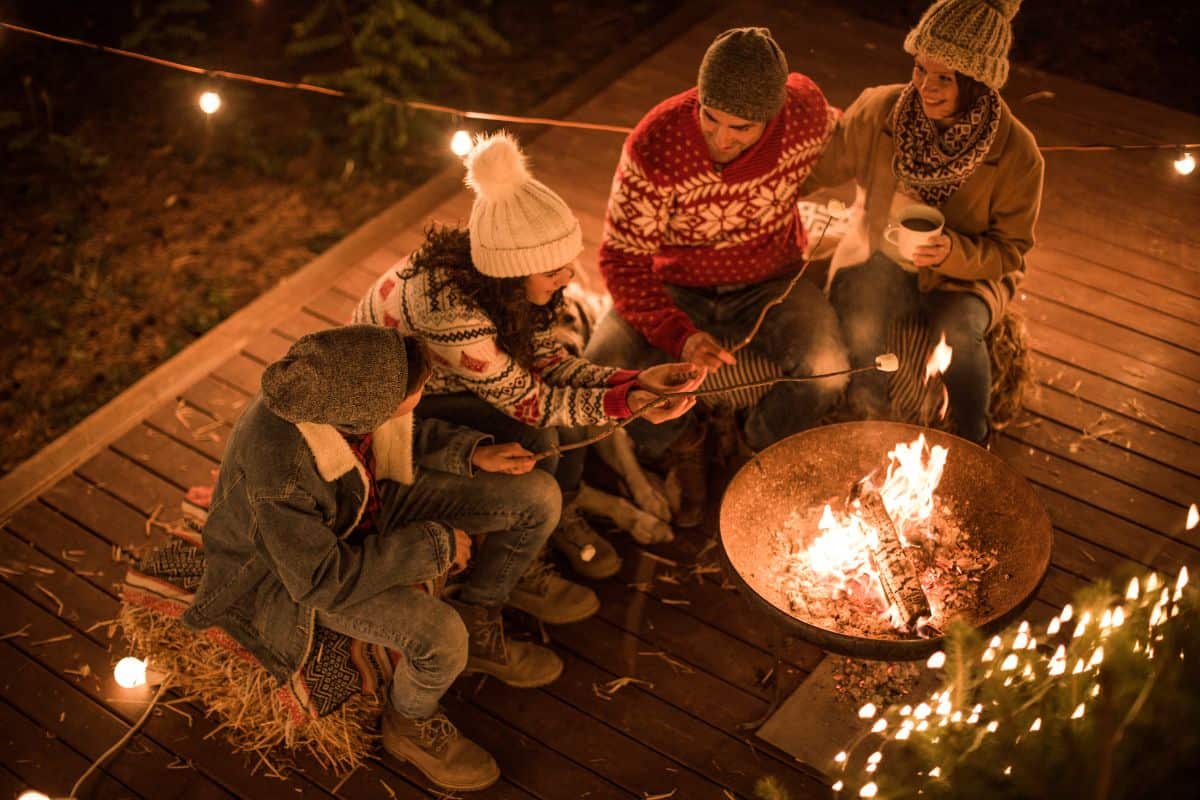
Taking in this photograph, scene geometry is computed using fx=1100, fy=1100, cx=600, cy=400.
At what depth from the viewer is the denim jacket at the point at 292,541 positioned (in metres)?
2.43

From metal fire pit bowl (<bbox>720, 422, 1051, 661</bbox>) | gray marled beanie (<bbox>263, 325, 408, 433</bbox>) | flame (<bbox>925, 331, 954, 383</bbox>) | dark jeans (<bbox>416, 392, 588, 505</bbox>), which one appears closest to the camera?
gray marled beanie (<bbox>263, 325, 408, 433</bbox>)

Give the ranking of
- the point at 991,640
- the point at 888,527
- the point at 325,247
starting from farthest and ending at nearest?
the point at 325,247
the point at 888,527
the point at 991,640

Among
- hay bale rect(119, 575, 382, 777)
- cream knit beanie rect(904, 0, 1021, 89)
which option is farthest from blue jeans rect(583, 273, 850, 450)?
hay bale rect(119, 575, 382, 777)

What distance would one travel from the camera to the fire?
8.99ft

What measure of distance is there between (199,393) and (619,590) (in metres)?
1.70

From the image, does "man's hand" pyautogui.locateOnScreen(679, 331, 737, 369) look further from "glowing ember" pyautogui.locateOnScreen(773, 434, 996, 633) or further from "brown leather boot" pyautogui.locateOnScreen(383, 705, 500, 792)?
"brown leather boot" pyautogui.locateOnScreen(383, 705, 500, 792)

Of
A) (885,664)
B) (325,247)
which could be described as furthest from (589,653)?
(325,247)

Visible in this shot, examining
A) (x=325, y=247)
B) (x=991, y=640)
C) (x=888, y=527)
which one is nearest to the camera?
(x=991, y=640)

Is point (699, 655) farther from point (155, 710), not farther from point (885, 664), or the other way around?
point (155, 710)

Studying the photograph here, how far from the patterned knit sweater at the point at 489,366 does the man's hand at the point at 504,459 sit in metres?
0.14

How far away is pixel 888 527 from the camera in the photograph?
2.74 meters

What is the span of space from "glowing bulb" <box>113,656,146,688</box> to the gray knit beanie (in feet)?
7.04

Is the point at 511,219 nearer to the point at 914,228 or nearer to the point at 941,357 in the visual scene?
the point at 914,228

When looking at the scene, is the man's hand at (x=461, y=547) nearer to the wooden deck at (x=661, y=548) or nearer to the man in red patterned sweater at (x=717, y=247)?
the wooden deck at (x=661, y=548)
